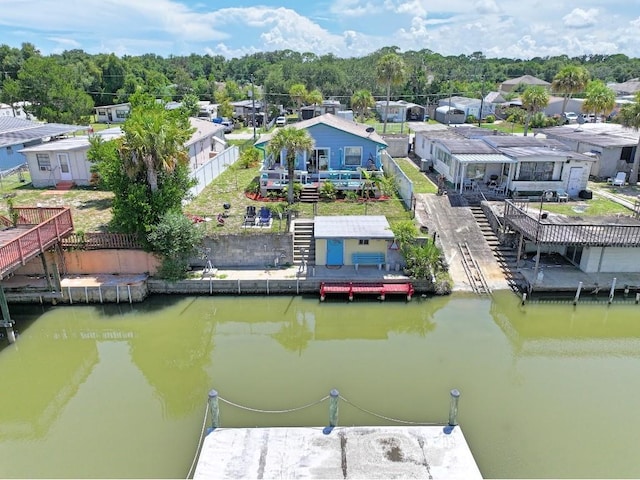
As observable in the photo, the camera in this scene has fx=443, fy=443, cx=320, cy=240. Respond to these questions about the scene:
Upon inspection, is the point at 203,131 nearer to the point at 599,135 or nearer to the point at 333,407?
the point at 333,407

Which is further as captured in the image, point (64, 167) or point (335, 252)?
point (64, 167)

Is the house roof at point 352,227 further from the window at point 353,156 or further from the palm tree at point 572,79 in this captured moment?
the palm tree at point 572,79

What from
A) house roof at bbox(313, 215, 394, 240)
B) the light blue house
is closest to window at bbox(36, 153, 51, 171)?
the light blue house

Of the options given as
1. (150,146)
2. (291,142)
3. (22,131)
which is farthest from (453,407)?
(22,131)

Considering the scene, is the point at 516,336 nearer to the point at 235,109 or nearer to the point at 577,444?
the point at 577,444

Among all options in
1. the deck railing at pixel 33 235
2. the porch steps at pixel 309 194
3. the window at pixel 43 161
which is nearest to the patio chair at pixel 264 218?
the porch steps at pixel 309 194
